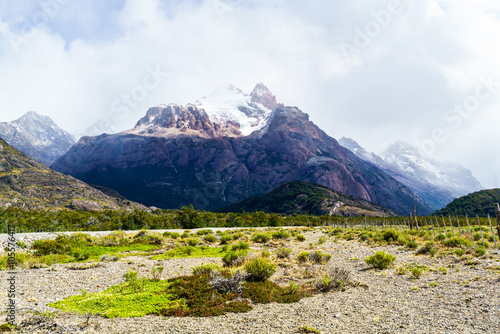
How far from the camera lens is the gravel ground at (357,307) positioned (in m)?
8.34

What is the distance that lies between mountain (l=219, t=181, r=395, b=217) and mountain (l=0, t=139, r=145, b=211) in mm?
88249

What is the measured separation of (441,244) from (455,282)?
13650 millimetres

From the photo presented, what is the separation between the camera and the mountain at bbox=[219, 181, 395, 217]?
149m

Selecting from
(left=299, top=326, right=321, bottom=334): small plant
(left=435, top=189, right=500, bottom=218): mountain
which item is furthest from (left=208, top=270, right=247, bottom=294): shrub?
(left=435, top=189, right=500, bottom=218): mountain

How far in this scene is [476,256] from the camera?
17578mm

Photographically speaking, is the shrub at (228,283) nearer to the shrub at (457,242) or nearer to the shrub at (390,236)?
the shrub at (457,242)

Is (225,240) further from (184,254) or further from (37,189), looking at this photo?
(37,189)

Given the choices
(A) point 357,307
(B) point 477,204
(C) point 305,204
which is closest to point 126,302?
(A) point 357,307

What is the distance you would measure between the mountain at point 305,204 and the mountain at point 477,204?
3979cm

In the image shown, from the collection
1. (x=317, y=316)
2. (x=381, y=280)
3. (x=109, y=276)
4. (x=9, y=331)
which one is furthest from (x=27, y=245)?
(x=381, y=280)

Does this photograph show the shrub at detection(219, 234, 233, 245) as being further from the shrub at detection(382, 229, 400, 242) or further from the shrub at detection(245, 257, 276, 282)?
the shrub at detection(245, 257, 276, 282)

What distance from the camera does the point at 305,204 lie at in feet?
528

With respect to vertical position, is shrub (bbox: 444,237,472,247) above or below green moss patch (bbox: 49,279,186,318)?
below

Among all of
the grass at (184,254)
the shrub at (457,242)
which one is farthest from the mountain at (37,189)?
the shrub at (457,242)
